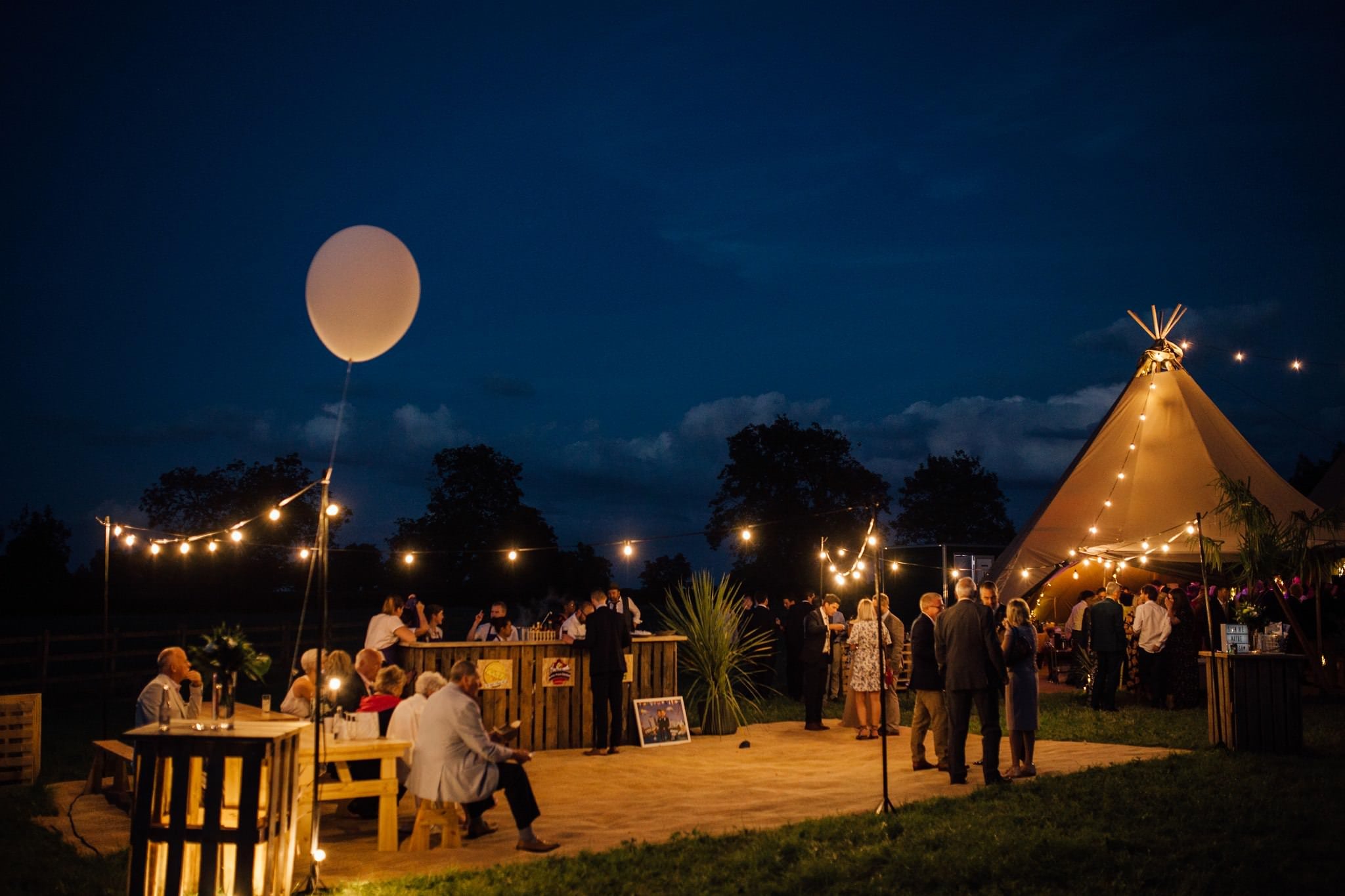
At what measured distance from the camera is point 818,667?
11750 mm

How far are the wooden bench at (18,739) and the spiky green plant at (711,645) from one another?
588cm

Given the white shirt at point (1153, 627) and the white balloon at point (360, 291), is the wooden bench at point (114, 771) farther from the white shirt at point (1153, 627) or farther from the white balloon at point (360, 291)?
the white shirt at point (1153, 627)

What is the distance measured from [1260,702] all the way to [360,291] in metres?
7.93

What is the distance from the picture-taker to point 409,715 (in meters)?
6.93

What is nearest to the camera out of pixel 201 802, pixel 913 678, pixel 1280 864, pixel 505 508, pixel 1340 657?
pixel 201 802

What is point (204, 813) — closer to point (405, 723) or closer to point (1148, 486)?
point (405, 723)

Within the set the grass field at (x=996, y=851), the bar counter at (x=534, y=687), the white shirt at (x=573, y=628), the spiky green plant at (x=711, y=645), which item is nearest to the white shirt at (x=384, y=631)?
the bar counter at (x=534, y=687)

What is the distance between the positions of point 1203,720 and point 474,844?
842 centimetres

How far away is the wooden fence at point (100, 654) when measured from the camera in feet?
43.4

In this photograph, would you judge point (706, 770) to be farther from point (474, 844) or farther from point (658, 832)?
point (474, 844)

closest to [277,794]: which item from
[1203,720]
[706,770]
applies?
[706,770]

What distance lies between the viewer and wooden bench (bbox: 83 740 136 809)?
7.58 metres

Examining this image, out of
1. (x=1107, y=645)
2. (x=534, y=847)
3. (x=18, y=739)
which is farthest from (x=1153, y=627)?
(x=18, y=739)

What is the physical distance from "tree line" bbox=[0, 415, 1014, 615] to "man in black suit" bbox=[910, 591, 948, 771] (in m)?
18.8
